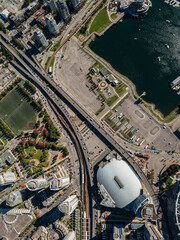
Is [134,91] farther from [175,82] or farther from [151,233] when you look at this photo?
[151,233]

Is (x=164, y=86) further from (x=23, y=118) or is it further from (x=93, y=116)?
(x=23, y=118)

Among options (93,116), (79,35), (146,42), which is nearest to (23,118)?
(93,116)

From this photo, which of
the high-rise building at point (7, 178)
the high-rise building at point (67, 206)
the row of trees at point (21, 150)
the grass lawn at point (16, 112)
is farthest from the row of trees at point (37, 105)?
the high-rise building at point (67, 206)

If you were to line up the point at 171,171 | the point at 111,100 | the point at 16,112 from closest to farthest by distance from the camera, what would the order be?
the point at 171,171 < the point at 111,100 < the point at 16,112

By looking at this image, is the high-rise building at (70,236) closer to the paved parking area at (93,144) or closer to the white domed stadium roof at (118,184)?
the white domed stadium roof at (118,184)

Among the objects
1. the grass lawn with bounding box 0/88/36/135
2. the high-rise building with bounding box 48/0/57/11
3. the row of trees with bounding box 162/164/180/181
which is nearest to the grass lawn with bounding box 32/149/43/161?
the grass lawn with bounding box 0/88/36/135

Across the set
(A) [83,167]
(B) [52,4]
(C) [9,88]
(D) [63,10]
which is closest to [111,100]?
(A) [83,167]

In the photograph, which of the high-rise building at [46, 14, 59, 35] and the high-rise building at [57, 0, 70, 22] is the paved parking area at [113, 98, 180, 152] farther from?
the high-rise building at [57, 0, 70, 22]

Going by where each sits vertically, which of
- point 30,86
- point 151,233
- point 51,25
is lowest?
point 151,233
